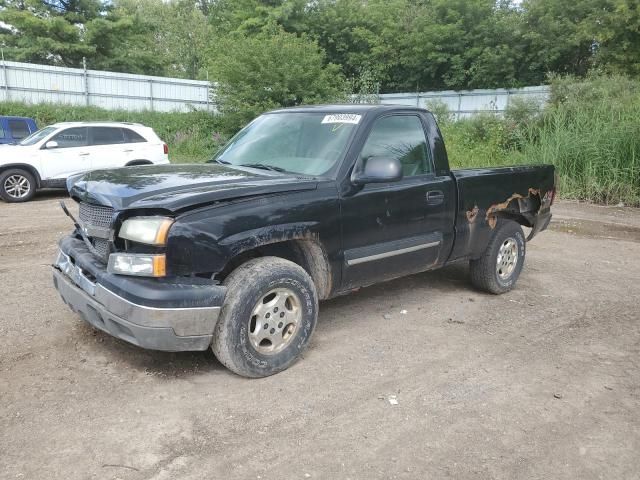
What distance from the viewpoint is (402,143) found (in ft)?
15.3

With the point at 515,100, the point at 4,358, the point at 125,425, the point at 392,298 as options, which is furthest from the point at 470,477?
the point at 515,100

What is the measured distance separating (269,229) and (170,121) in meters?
19.7

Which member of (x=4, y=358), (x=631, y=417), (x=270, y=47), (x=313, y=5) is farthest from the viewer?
(x=313, y=5)

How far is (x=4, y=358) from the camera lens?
3.82m

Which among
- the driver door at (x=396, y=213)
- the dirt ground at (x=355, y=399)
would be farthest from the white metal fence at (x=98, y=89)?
the driver door at (x=396, y=213)

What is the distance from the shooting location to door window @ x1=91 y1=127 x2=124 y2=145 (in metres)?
12.2

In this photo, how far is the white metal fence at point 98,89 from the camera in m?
20.2

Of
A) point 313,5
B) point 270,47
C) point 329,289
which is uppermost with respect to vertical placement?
point 313,5

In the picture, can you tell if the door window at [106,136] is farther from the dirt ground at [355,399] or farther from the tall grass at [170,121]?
the dirt ground at [355,399]

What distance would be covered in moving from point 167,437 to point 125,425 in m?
0.28

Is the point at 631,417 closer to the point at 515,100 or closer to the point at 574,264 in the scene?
the point at 574,264

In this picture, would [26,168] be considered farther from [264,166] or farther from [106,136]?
[264,166]

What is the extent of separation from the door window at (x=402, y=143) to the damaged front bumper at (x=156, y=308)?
1720 mm

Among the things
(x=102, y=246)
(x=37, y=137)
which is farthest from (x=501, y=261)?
(x=37, y=137)
